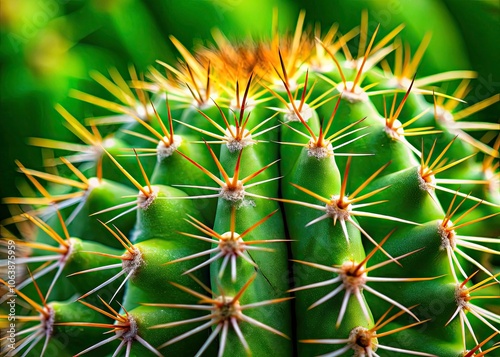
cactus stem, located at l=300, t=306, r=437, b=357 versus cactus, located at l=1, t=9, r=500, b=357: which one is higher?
cactus, located at l=1, t=9, r=500, b=357

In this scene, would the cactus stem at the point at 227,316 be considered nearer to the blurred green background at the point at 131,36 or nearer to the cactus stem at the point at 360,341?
the cactus stem at the point at 360,341

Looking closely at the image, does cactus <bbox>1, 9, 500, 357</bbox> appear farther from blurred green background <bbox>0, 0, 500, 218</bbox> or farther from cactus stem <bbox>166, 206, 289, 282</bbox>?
blurred green background <bbox>0, 0, 500, 218</bbox>

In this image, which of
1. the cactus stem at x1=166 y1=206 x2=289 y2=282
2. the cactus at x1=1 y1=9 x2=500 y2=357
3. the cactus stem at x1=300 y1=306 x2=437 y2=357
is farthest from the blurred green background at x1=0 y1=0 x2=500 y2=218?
the cactus stem at x1=300 y1=306 x2=437 y2=357

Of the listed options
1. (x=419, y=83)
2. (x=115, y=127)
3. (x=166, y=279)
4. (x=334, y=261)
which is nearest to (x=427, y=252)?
(x=334, y=261)

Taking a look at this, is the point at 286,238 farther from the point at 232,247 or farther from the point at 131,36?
the point at 131,36

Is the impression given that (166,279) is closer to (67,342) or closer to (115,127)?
(67,342)

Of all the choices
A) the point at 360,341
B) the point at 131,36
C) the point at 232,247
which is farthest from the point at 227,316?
the point at 131,36
